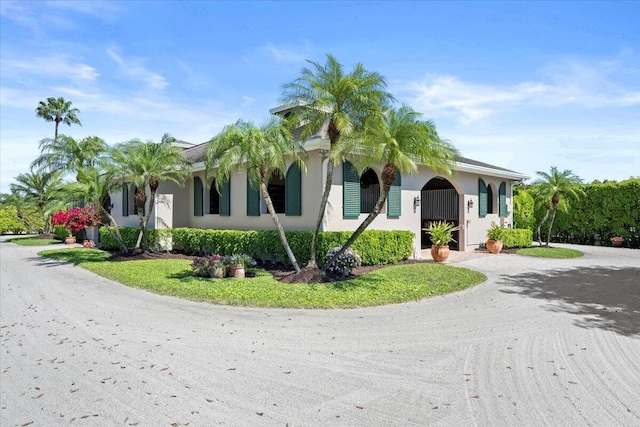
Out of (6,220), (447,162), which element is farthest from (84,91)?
(6,220)

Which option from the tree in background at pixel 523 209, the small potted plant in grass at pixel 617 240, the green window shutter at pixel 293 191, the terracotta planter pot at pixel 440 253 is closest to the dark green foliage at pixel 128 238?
the green window shutter at pixel 293 191

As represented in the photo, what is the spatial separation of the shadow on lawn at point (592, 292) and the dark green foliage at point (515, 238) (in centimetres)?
498

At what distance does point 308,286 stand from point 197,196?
10227 millimetres

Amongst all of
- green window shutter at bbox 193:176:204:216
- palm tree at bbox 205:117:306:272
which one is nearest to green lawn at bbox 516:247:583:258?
palm tree at bbox 205:117:306:272

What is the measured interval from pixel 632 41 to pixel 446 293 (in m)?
8.34

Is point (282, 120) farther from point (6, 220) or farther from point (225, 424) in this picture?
point (6, 220)

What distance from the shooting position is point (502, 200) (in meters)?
19.2

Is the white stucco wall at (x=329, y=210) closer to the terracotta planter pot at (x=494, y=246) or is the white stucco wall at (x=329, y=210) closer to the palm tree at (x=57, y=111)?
the terracotta planter pot at (x=494, y=246)

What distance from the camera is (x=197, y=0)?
984cm

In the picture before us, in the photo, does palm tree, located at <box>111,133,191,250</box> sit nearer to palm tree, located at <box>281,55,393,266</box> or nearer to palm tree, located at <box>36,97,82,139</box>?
palm tree, located at <box>281,55,393,266</box>

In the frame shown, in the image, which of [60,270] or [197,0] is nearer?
[197,0]

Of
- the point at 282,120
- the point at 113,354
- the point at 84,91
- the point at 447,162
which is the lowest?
the point at 113,354

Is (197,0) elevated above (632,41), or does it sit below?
above

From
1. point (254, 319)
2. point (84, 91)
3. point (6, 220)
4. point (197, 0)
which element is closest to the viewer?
point (254, 319)
